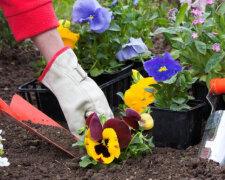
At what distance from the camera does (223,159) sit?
1551 millimetres

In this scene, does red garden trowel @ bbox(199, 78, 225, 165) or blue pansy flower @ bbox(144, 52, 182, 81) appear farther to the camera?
blue pansy flower @ bbox(144, 52, 182, 81)

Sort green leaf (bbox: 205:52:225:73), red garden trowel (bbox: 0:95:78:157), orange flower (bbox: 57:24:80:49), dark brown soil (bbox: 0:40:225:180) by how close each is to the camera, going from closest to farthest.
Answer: dark brown soil (bbox: 0:40:225:180) → green leaf (bbox: 205:52:225:73) → red garden trowel (bbox: 0:95:78:157) → orange flower (bbox: 57:24:80:49)

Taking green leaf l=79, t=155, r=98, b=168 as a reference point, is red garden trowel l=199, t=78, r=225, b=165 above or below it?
below

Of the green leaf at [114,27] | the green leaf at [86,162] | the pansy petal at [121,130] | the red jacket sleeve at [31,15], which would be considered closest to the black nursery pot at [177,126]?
the pansy petal at [121,130]

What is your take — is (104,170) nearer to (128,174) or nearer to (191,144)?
(128,174)

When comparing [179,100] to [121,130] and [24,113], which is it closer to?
[121,130]

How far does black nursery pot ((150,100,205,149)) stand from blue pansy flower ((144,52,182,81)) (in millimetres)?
164

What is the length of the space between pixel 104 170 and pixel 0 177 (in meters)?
0.38

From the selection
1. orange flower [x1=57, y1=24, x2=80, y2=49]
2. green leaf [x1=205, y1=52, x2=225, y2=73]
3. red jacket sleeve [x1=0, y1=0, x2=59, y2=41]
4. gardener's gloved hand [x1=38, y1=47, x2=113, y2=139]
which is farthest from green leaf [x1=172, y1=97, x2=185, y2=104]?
orange flower [x1=57, y1=24, x2=80, y2=49]

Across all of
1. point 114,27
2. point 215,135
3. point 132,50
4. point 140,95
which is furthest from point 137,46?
point 215,135

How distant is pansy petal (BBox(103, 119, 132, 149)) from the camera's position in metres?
1.56

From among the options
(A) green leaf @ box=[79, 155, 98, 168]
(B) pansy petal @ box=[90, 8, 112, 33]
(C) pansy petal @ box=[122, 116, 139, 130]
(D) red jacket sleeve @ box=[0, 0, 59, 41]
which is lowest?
(A) green leaf @ box=[79, 155, 98, 168]

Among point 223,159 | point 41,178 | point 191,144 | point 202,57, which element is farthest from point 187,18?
point 41,178

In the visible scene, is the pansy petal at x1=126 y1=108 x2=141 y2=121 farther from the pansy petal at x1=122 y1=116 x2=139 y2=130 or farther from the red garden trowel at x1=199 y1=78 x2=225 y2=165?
the red garden trowel at x1=199 y1=78 x2=225 y2=165
